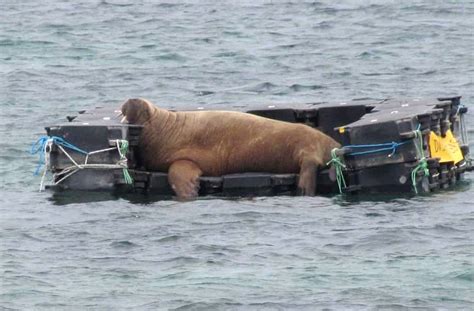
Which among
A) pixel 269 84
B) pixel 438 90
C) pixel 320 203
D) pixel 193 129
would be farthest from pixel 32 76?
pixel 320 203

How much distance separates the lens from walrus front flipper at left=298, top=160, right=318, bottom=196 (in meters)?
15.8

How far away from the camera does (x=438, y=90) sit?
22.6m

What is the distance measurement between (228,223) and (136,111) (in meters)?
2.47

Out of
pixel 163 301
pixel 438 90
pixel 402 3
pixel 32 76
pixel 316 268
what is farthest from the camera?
pixel 402 3

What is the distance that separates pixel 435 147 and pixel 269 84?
830cm

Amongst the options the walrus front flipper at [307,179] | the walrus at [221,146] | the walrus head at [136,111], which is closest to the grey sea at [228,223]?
the walrus front flipper at [307,179]

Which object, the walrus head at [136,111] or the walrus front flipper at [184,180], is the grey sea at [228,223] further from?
the walrus head at [136,111]

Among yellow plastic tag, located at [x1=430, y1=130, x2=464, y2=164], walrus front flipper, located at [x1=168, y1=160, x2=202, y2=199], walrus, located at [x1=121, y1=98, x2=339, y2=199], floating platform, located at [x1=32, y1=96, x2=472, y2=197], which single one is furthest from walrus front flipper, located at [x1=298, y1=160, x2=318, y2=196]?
yellow plastic tag, located at [x1=430, y1=130, x2=464, y2=164]

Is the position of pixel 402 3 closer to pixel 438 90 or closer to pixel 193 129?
pixel 438 90

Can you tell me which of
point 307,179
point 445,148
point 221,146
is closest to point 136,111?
point 221,146

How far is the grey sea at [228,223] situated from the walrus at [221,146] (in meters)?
0.48

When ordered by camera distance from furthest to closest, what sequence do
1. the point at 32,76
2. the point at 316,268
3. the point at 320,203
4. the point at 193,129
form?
the point at 32,76, the point at 193,129, the point at 320,203, the point at 316,268

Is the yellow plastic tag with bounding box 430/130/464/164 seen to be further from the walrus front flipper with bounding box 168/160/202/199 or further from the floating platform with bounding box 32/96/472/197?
the walrus front flipper with bounding box 168/160/202/199

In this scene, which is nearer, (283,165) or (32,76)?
(283,165)
